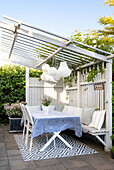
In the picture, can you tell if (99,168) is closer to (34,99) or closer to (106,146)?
(106,146)

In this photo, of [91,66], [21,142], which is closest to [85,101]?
[91,66]

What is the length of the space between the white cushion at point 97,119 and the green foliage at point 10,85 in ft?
13.9

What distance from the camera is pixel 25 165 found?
152 inches

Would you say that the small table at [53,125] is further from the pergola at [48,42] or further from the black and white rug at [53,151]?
the pergola at [48,42]

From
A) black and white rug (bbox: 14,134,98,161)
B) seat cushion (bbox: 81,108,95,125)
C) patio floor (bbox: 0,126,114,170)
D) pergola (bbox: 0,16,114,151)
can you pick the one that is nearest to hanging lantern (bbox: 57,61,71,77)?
pergola (bbox: 0,16,114,151)

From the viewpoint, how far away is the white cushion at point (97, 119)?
5084mm

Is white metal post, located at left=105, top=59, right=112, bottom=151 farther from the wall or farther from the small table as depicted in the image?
the wall

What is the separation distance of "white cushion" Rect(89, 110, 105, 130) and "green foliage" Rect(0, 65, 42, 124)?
425 centimetres

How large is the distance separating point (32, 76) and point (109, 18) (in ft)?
14.1

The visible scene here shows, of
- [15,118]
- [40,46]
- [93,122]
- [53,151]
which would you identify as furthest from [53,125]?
[15,118]

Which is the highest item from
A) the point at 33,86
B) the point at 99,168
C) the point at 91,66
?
the point at 91,66

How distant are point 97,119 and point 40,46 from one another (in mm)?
2533

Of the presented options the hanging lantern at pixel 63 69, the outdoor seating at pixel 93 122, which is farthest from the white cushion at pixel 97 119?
the hanging lantern at pixel 63 69

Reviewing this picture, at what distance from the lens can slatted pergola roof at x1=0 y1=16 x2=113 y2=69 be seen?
4688 millimetres
